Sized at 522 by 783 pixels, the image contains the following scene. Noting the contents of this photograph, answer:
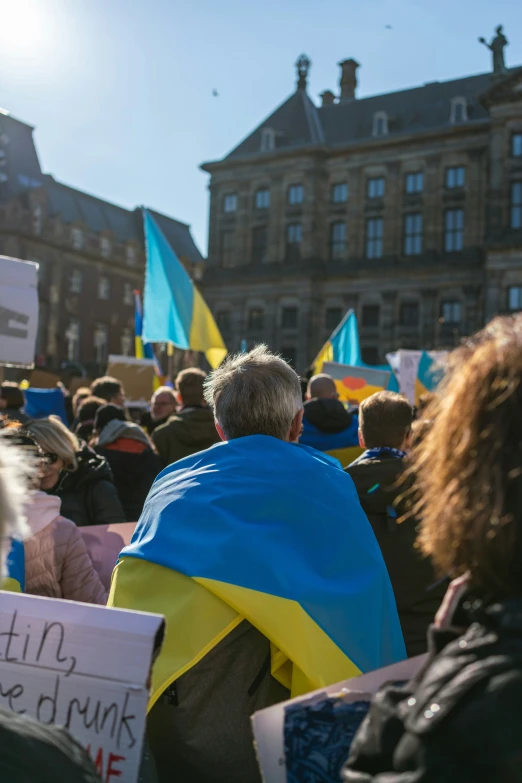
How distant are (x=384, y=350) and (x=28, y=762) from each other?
144 ft

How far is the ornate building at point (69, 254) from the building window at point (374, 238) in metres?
17.9

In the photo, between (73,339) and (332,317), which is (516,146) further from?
(73,339)

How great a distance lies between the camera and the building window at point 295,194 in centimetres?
4731

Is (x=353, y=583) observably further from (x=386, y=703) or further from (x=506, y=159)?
(x=506, y=159)

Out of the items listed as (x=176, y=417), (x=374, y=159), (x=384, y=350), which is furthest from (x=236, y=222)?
(x=176, y=417)

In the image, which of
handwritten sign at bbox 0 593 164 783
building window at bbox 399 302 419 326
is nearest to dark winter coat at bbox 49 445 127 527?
handwritten sign at bbox 0 593 164 783

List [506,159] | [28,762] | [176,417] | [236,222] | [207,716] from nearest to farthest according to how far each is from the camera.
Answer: [28,762]
[207,716]
[176,417]
[506,159]
[236,222]

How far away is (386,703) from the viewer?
138 cm

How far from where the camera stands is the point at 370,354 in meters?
45.2

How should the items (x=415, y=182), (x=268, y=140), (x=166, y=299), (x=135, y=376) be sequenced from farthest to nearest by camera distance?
(x=268, y=140)
(x=415, y=182)
(x=135, y=376)
(x=166, y=299)

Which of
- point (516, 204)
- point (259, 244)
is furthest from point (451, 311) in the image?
point (259, 244)

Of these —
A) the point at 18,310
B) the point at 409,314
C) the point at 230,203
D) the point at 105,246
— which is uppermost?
the point at 230,203

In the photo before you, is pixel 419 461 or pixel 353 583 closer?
pixel 419 461

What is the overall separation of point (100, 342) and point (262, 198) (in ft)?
50.1
